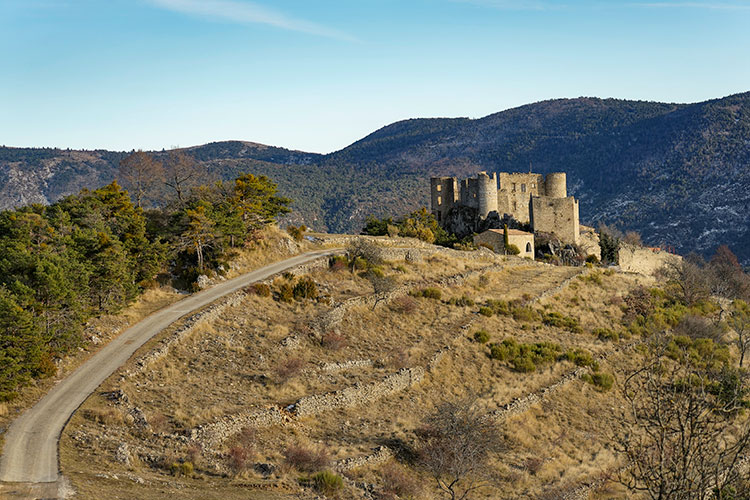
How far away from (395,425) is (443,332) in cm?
1302

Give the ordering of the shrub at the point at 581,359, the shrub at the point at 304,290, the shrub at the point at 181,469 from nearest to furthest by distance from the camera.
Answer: the shrub at the point at 181,469, the shrub at the point at 581,359, the shrub at the point at 304,290

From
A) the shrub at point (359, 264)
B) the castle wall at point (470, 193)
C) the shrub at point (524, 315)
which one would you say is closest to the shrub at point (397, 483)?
the shrub at point (524, 315)

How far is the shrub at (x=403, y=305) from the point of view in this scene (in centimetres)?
4328

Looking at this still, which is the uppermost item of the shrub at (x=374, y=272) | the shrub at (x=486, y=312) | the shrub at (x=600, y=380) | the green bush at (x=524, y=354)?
the shrub at (x=374, y=272)

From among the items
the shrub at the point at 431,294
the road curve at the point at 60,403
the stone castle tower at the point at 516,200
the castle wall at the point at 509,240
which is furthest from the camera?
the stone castle tower at the point at 516,200

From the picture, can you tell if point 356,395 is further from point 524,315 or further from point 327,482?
point 524,315

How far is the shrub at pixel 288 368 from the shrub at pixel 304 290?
9.47 meters

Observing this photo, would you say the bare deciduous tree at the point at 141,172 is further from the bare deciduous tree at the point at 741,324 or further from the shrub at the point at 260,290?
the bare deciduous tree at the point at 741,324

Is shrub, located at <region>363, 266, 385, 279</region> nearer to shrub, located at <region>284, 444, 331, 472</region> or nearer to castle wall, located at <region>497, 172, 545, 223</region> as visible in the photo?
shrub, located at <region>284, 444, 331, 472</region>

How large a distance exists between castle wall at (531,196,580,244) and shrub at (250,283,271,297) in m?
36.3

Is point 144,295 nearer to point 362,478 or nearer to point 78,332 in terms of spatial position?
point 78,332

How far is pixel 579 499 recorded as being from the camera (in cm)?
2564

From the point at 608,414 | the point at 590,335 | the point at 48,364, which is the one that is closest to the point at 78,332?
the point at 48,364

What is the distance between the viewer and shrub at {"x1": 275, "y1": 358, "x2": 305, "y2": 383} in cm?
3061
